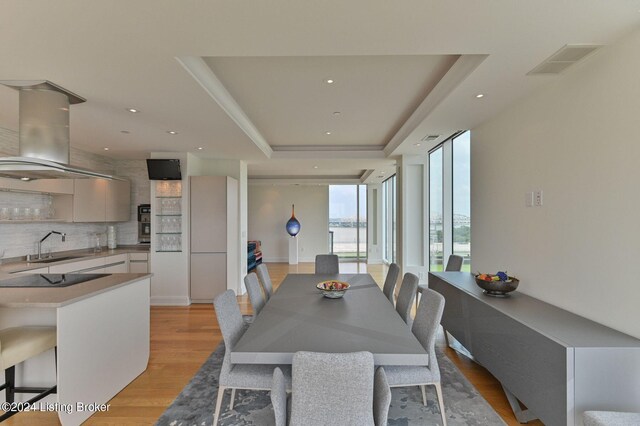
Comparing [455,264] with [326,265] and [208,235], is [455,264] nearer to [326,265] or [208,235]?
[326,265]

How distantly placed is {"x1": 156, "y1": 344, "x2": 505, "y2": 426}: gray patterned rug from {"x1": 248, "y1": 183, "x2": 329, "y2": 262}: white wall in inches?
300

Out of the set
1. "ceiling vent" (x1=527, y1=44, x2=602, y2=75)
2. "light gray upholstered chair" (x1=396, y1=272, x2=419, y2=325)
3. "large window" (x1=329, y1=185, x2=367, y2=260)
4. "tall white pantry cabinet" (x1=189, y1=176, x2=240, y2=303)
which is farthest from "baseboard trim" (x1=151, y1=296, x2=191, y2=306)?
"large window" (x1=329, y1=185, x2=367, y2=260)

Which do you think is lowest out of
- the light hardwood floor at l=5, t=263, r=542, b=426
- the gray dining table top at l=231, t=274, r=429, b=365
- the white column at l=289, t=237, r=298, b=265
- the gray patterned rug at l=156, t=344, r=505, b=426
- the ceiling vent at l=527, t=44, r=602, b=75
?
the light hardwood floor at l=5, t=263, r=542, b=426

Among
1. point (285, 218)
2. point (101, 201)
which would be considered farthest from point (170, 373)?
point (285, 218)

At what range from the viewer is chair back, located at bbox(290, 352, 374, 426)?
1.42 metres

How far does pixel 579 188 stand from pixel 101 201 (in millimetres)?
6242

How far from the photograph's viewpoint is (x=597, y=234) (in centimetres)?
216

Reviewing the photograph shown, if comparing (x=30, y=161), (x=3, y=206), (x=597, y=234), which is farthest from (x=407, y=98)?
(x=3, y=206)

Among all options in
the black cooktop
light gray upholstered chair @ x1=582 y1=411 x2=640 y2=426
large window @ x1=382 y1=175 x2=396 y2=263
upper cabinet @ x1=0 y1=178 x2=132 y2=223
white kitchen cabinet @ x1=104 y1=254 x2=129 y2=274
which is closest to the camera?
light gray upholstered chair @ x1=582 y1=411 x2=640 y2=426

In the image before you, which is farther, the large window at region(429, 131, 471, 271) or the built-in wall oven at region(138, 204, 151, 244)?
the built-in wall oven at region(138, 204, 151, 244)

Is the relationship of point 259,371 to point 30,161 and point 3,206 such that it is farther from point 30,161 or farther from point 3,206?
point 3,206

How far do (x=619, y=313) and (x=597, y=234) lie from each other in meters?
0.53

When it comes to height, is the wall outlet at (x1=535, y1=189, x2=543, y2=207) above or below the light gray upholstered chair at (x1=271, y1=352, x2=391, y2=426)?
above

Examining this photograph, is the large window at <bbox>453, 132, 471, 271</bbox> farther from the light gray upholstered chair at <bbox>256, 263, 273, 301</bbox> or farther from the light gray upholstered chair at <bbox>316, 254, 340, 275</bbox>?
the light gray upholstered chair at <bbox>256, 263, 273, 301</bbox>
